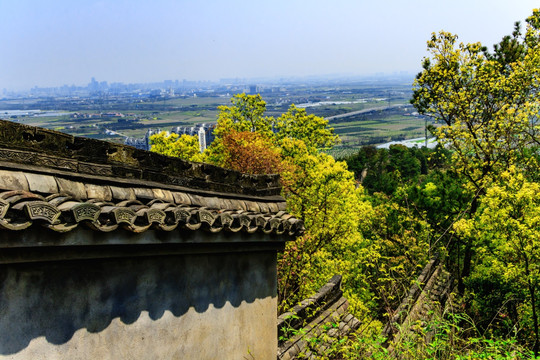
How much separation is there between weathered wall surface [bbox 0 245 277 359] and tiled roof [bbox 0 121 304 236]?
591 mm

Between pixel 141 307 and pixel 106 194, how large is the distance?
1252 millimetres

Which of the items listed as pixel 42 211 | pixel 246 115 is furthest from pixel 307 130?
pixel 42 211

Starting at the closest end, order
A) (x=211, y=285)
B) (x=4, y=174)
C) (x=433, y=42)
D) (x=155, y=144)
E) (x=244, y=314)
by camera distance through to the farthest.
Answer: (x=4, y=174) → (x=211, y=285) → (x=244, y=314) → (x=433, y=42) → (x=155, y=144)

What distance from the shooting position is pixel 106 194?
4730 mm

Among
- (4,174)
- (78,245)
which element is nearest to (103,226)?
(78,245)

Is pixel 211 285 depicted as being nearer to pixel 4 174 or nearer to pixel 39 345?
pixel 39 345

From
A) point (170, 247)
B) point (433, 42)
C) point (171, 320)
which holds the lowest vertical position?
point (171, 320)

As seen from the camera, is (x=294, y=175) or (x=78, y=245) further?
(x=294, y=175)

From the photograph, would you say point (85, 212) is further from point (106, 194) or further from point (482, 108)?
point (482, 108)

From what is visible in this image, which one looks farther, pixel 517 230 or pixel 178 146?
pixel 178 146

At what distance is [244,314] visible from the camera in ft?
20.6

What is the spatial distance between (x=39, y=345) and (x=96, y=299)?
63 centimetres

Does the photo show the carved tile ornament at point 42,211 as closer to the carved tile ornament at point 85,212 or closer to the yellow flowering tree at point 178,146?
the carved tile ornament at point 85,212

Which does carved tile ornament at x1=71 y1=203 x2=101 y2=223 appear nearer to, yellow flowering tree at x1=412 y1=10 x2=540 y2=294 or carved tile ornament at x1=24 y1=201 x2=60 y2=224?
carved tile ornament at x1=24 y1=201 x2=60 y2=224
